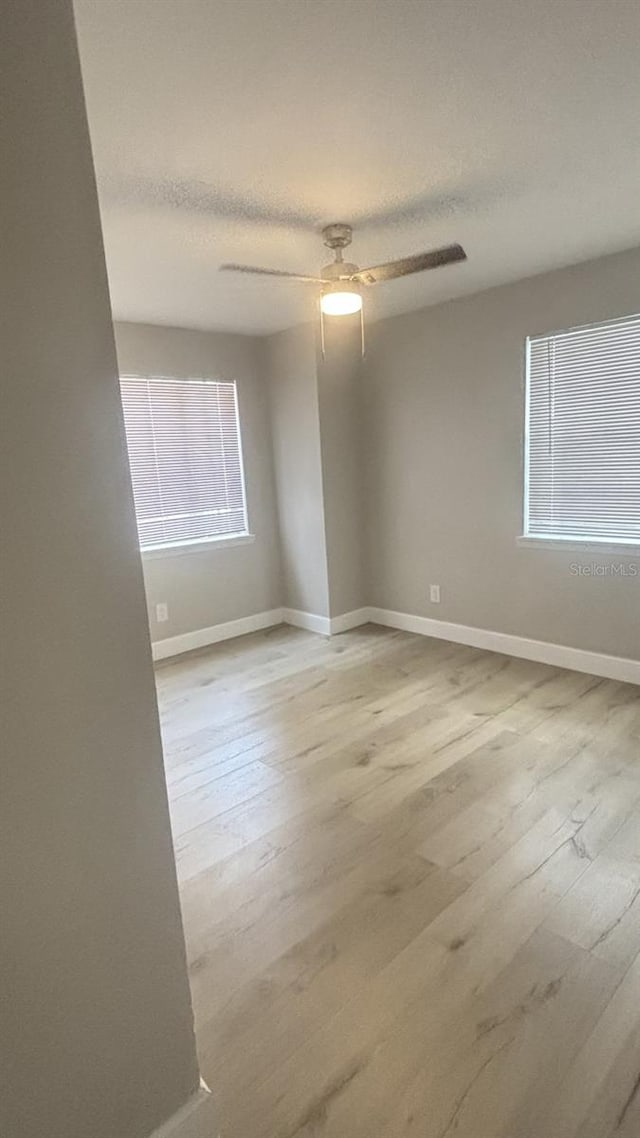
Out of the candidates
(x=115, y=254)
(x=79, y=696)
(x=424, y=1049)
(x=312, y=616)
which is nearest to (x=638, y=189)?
(x=115, y=254)

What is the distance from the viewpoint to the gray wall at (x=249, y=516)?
13.3 feet

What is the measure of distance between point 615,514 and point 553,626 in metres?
0.78

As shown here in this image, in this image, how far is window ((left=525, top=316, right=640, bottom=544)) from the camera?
319cm

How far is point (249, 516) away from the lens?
472cm

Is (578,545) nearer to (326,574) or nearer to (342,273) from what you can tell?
(326,574)

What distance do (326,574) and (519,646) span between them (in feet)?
4.87

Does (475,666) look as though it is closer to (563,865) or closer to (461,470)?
(461,470)

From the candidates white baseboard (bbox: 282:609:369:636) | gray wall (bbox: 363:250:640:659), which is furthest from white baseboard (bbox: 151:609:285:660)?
gray wall (bbox: 363:250:640:659)

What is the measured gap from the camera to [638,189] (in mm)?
2291

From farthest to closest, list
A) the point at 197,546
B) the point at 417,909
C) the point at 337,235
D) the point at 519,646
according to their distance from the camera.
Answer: the point at 197,546 < the point at 519,646 < the point at 337,235 < the point at 417,909

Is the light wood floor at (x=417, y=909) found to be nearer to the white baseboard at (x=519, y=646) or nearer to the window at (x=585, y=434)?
the white baseboard at (x=519, y=646)

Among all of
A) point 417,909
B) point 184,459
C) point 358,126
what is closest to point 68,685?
point 417,909

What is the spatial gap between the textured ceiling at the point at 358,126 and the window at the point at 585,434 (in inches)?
22.2

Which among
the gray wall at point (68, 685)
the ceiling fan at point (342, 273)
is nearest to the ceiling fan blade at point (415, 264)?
the ceiling fan at point (342, 273)
